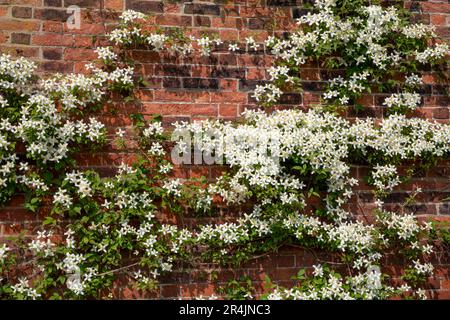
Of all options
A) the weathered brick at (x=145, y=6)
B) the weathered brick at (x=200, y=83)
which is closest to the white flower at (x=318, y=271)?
the weathered brick at (x=200, y=83)

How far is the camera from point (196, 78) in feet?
11.6

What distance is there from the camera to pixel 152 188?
3355mm

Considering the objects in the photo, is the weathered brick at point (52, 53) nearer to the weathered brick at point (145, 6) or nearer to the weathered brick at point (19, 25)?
the weathered brick at point (19, 25)

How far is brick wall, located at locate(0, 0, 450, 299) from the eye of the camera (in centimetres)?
334

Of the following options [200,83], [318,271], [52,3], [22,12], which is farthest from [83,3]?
[318,271]

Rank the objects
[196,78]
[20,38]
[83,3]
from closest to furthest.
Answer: [20,38]
[83,3]
[196,78]

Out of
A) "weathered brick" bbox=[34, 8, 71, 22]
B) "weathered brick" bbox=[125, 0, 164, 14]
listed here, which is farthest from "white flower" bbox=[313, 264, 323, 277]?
"weathered brick" bbox=[34, 8, 71, 22]

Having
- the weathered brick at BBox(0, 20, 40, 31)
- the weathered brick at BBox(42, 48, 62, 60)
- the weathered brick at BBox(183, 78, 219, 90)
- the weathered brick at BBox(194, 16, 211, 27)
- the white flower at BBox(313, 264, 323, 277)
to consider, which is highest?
the weathered brick at BBox(194, 16, 211, 27)

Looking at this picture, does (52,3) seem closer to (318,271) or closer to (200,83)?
(200,83)

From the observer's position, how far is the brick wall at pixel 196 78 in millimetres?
3342

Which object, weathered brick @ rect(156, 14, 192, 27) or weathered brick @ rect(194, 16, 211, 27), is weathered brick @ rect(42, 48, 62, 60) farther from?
weathered brick @ rect(194, 16, 211, 27)

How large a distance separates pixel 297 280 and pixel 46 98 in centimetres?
214

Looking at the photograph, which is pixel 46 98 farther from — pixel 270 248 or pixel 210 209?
pixel 270 248
